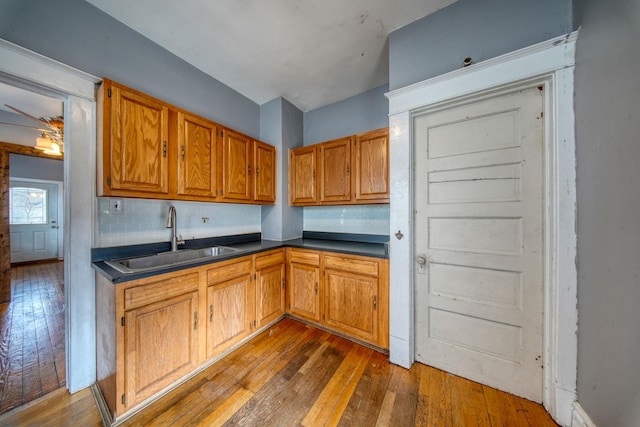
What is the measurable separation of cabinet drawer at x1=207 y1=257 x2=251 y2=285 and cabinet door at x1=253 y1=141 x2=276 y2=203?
802 millimetres

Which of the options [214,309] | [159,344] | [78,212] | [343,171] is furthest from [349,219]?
[78,212]

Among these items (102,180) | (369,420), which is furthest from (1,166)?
(369,420)

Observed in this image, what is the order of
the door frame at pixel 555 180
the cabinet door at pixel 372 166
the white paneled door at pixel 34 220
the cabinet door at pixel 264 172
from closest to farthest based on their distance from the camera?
the door frame at pixel 555 180
the cabinet door at pixel 372 166
the cabinet door at pixel 264 172
the white paneled door at pixel 34 220

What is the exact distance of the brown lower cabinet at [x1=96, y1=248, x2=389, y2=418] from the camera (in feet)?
4.13

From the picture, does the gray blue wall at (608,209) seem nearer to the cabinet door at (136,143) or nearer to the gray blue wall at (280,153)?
the gray blue wall at (280,153)

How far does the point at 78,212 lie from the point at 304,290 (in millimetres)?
1904

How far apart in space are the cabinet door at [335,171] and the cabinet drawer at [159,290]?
5.00 ft

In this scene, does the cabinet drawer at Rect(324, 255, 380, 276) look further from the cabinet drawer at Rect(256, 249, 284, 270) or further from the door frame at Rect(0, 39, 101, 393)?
the door frame at Rect(0, 39, 101, 393)

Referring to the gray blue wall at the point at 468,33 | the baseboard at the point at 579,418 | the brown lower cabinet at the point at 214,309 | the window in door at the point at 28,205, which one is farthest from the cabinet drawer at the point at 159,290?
the window in door at the point at 28,205

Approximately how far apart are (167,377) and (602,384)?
7.89ft

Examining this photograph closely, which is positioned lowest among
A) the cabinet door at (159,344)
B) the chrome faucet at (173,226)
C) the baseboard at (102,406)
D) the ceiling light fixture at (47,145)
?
the baseboard at (102,406)

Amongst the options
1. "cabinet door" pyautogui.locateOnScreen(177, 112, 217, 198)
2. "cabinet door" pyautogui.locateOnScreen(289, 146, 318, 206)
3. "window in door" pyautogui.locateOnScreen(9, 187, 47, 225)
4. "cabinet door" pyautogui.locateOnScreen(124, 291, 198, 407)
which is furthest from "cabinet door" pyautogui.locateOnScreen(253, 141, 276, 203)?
"window in door" pyautogui.locateOnScreen(9, 187, 47, 225)

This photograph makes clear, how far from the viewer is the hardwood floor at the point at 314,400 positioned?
1234mm

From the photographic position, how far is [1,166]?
2.84m
